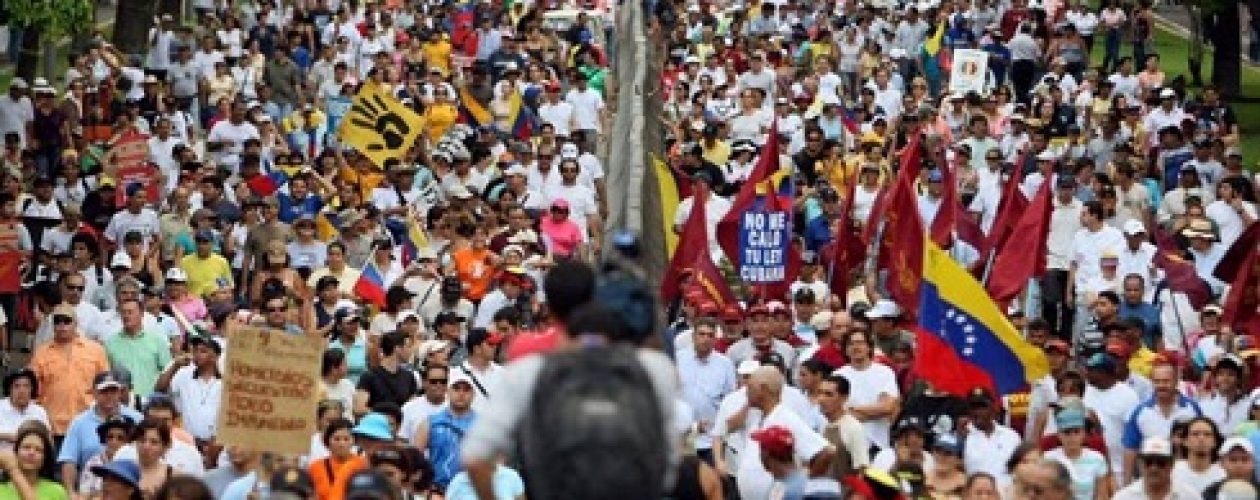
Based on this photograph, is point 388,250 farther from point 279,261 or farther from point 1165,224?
point 1165,224

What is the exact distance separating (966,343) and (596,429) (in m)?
9.03

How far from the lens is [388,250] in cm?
2534

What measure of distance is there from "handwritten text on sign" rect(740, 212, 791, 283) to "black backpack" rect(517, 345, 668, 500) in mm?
13525

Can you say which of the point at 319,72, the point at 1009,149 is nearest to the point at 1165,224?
the point at 1009,149

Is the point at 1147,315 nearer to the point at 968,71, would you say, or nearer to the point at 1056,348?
the point at 1056,348

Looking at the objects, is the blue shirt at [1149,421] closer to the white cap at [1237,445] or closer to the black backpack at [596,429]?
the white cap at [1237,445]

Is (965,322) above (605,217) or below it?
above

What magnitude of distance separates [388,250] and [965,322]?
Answer: 6.64 metres

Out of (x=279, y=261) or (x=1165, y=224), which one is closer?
(x=279, y=261)

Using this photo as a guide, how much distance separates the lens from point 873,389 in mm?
19328

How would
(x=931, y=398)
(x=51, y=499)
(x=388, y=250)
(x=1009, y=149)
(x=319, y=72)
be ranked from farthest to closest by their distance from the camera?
(x=319, y=72), (x=1009, y=149), (x=388, y=250), (x=931, y=398), (x=51, y=499)

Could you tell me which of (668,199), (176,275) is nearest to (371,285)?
(176,275)

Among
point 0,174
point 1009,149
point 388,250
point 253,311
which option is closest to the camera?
point 253,311

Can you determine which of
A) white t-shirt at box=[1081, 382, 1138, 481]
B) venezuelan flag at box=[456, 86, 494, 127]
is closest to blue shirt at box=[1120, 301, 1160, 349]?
white t-shirt at box=[1081, 382, 1138, 481]
